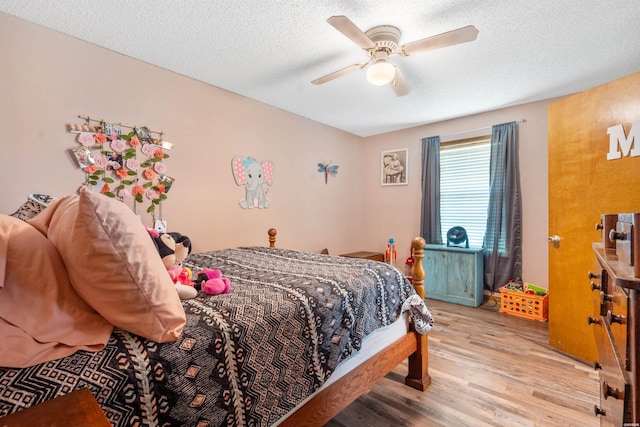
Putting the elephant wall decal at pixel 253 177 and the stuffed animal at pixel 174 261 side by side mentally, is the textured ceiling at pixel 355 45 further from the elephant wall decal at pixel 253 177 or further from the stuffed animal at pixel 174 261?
the stuffed animal at pixel 174 261

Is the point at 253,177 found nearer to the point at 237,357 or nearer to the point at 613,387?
the point at 237,357

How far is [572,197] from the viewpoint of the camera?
7.32 ft

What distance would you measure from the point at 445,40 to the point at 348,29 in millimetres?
583

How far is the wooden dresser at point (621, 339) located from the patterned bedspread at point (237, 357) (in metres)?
0.88

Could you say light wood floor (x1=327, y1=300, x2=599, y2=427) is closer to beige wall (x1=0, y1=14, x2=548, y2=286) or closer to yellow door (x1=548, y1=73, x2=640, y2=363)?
yellow door (x1=548, y1=73, x2=640, y2=363)

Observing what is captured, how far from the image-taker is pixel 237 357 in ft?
3.27

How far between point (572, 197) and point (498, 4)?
148 centimetres

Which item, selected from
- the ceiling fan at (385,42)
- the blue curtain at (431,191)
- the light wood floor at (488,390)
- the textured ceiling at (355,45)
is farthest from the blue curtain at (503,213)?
the ceiling fan at (385,42)

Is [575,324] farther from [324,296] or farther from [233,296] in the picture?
[233,296]

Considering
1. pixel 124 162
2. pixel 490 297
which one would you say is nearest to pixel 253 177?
pixel 124 162

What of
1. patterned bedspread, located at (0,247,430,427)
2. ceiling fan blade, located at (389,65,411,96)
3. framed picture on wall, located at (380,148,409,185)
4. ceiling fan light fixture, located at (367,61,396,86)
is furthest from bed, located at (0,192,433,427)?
framed picture on wall, located at (380,148,409,185)

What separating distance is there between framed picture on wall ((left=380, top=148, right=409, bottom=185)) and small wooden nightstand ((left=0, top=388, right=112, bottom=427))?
424 centimetres

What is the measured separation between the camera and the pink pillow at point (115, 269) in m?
0.81

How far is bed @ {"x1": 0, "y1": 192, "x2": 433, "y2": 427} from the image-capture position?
2.47ft
